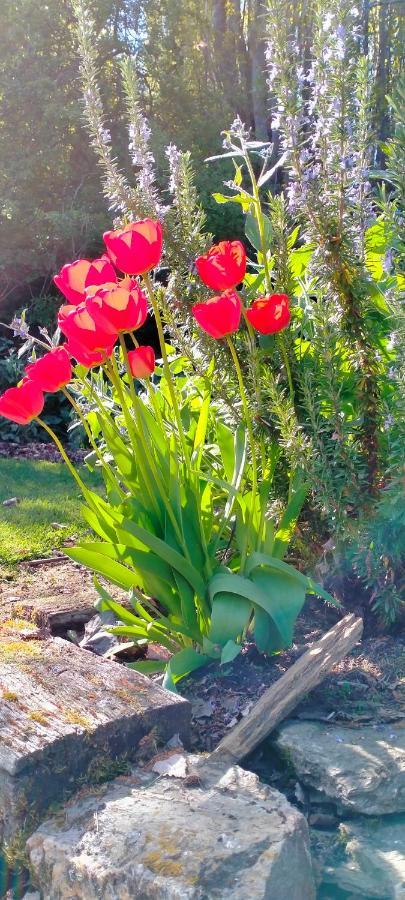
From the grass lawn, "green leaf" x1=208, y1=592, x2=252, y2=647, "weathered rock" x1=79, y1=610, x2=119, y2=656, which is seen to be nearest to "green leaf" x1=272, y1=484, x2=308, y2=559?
"green leaf" x1=208, y1=592, x2=252, y2=647

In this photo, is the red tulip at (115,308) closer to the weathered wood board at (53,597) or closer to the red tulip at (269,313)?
the red tulip at (269,313)

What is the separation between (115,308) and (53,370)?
1.08 ft

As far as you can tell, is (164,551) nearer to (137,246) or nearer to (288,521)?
(288,521)

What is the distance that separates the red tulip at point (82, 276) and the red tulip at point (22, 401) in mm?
284

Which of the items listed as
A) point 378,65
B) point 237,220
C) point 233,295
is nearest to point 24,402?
point 233,295

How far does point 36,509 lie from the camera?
505 centimetres

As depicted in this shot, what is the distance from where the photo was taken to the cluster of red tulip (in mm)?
2170

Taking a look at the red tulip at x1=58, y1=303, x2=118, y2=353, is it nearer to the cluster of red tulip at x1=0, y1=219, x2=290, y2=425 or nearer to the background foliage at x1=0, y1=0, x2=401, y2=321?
the cluster of red tulip at x1=0, y1=219, x2=290, y2=425

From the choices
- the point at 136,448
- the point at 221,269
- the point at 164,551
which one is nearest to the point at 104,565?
the point at 164,551

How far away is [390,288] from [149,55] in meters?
7.20

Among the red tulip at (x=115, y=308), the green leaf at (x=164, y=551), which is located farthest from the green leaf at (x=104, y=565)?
the red tulip at (x=115, y=308)

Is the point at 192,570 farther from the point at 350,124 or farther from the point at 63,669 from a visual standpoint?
the point at 350,124

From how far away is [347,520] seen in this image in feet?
8.52

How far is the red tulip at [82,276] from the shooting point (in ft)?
8.01
